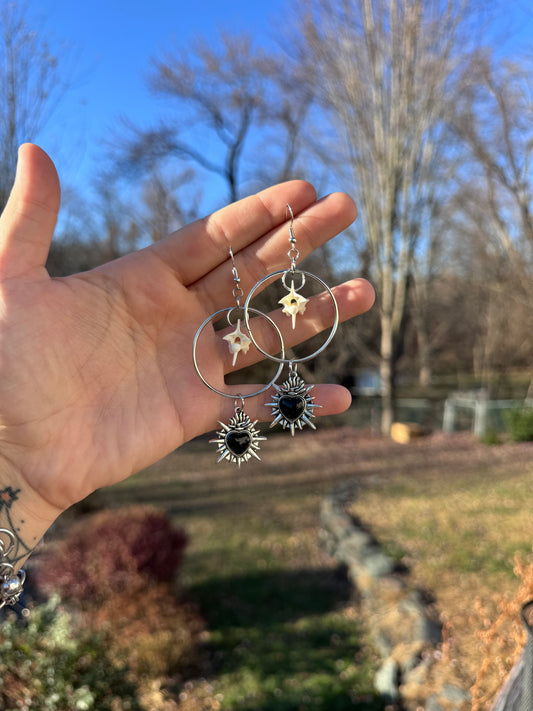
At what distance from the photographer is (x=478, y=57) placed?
33.8ft

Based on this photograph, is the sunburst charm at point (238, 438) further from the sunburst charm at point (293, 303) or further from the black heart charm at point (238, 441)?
the sunburst charm at point (293, 303)

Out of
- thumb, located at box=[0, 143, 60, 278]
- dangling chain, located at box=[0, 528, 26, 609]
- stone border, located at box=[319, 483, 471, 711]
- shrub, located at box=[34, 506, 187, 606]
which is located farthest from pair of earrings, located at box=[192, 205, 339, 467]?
shrub, located at box=[34, 506, 187, 606]

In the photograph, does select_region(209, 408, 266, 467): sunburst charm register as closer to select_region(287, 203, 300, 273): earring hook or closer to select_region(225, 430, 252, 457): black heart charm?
select_region(225, 430, 252, 457): black heart charm

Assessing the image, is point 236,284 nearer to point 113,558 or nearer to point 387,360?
point 113,558

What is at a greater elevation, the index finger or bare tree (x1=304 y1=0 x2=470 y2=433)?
bare tree (x1=304 y1=0 x2=470 y2=433)

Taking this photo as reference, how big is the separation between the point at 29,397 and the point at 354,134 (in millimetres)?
10492

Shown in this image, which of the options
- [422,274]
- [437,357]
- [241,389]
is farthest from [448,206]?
[437,357]

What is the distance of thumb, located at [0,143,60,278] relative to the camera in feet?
5.80

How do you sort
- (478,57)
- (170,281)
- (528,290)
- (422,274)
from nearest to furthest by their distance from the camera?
(170,281) < (478,57) < (528,290) < (422,274)

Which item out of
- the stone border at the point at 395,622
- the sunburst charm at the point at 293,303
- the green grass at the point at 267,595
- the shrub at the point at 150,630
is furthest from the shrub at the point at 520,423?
the sunburst charm at the point at 293,303

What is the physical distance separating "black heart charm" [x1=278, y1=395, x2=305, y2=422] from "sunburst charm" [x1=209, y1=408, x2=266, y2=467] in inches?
5.9

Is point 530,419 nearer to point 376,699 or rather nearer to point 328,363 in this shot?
point 328,363

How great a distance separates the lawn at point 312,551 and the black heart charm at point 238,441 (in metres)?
3.27

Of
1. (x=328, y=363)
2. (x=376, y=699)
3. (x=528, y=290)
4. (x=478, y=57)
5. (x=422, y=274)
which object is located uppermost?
(x=478, y=57)
